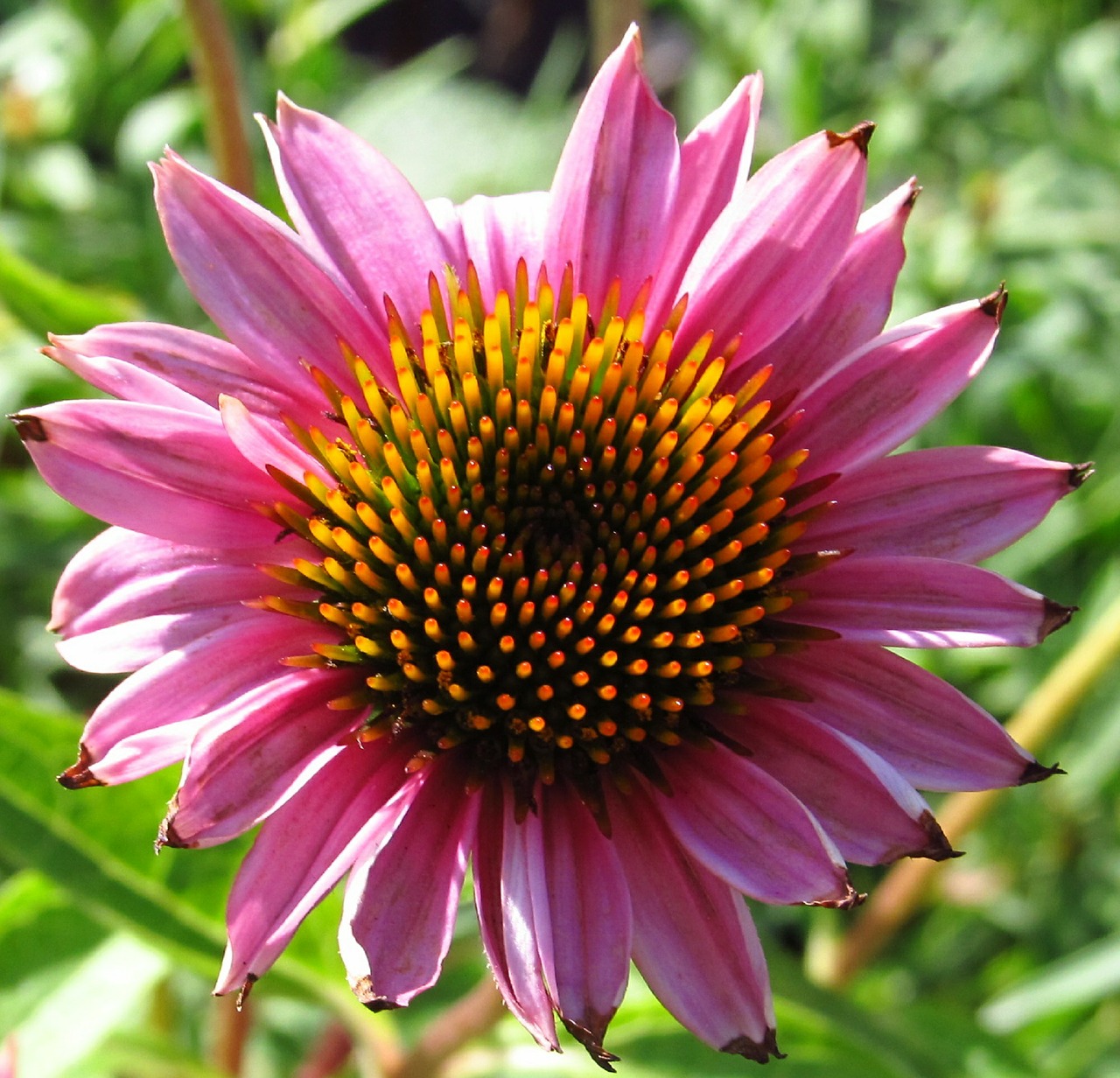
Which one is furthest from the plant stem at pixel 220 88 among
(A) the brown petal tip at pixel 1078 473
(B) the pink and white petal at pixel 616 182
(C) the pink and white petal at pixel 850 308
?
(A) the brown petal tip at pixel 1078 473

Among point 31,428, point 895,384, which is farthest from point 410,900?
point 895,384

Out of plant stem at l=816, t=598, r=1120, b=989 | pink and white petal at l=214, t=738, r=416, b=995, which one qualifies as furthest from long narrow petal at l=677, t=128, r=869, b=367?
plant stem at l=816, t=598, r=1120, b=989

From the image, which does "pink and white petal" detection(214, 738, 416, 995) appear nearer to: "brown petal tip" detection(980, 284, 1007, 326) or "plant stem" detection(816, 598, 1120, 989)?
"brown petal tip" detection(980, 284, 1007, 326)

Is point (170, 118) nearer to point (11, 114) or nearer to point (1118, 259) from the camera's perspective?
point (11, 114)

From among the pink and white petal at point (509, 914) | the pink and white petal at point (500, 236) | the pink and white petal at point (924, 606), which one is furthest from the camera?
the pink and white petal at point (500, 236)

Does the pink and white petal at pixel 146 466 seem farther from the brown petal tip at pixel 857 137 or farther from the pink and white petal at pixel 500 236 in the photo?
the brown petal tip at pixel 857 137

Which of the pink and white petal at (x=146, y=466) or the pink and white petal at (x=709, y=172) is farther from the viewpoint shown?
the pink and white petal at (x=709, y=172)
